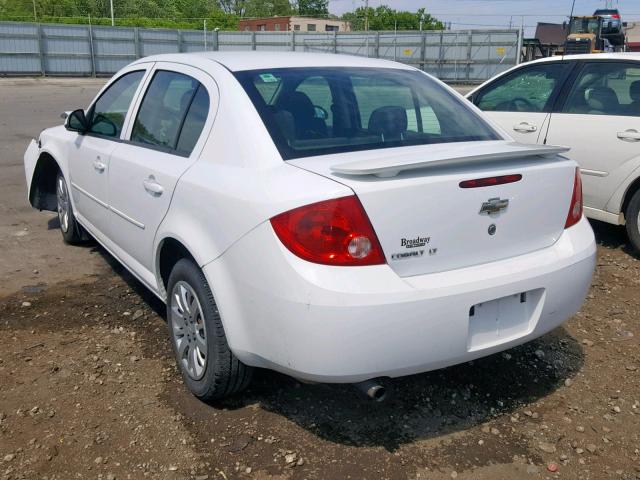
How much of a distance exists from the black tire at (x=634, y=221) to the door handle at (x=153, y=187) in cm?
409

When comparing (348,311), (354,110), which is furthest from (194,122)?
(348,311)

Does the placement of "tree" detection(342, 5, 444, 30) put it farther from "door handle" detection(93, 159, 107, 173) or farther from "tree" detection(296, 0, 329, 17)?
"door handle" detection(93, 159, 107, 173)

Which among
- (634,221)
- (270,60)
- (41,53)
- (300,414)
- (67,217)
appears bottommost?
(300,414)

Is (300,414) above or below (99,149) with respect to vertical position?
below

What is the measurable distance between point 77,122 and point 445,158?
9.63 feet

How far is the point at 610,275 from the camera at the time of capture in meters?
5.17

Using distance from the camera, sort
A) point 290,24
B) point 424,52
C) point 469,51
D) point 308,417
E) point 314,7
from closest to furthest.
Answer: point 308,417 → point 469,51 → point 424,52 → point 290,24 → point 314,7

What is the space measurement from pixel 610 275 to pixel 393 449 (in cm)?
307

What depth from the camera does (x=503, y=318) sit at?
2.84 meters

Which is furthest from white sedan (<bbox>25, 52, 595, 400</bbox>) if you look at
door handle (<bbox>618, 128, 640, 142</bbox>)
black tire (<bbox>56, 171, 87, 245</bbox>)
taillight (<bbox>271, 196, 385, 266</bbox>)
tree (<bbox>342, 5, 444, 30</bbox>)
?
tree (<bbox>342, 5, 444, 30</bbox>)

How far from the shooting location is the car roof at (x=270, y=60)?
346 cm

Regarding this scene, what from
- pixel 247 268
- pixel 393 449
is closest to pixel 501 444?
pixel 393 449

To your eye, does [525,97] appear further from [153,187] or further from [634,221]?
[153,187]

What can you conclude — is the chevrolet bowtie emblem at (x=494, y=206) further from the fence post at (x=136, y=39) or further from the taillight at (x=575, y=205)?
the fence post at (x=136, y=39)
